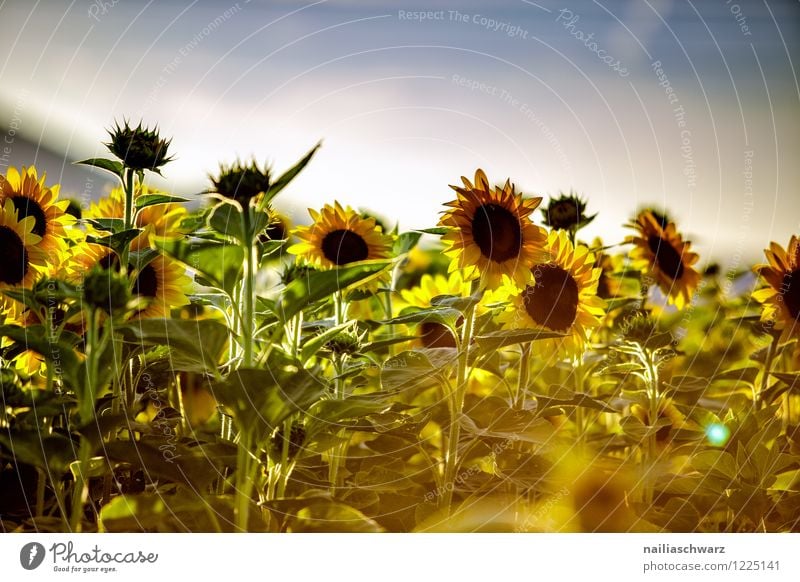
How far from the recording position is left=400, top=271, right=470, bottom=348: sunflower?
743 mm

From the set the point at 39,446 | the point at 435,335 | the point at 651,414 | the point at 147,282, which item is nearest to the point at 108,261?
the point at 147,282

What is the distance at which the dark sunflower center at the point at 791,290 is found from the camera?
667mm

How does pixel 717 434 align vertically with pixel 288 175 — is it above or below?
below

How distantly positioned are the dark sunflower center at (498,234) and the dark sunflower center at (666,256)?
270 millimetres

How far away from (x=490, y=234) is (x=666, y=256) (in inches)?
11.8

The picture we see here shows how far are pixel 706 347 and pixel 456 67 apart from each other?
53 centimetres

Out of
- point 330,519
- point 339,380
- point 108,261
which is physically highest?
point 108,261

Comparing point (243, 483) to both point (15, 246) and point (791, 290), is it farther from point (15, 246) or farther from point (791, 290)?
point (791, 290)

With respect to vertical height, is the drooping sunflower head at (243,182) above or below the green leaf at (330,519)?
above

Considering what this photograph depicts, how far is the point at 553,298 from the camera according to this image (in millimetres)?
625

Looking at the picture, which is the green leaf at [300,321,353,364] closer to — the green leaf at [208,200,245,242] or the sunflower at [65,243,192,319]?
the green leaf at [208,200,245,242]

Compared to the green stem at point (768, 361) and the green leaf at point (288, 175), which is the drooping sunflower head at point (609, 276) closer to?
the green stem at point (768, 361)

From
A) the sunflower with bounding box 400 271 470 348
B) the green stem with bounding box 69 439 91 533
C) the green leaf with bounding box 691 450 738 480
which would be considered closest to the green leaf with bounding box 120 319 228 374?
the green stem with bounding box 69 439 91 533

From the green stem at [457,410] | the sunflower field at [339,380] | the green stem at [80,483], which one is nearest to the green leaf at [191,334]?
the sunflower field at [339,380]
